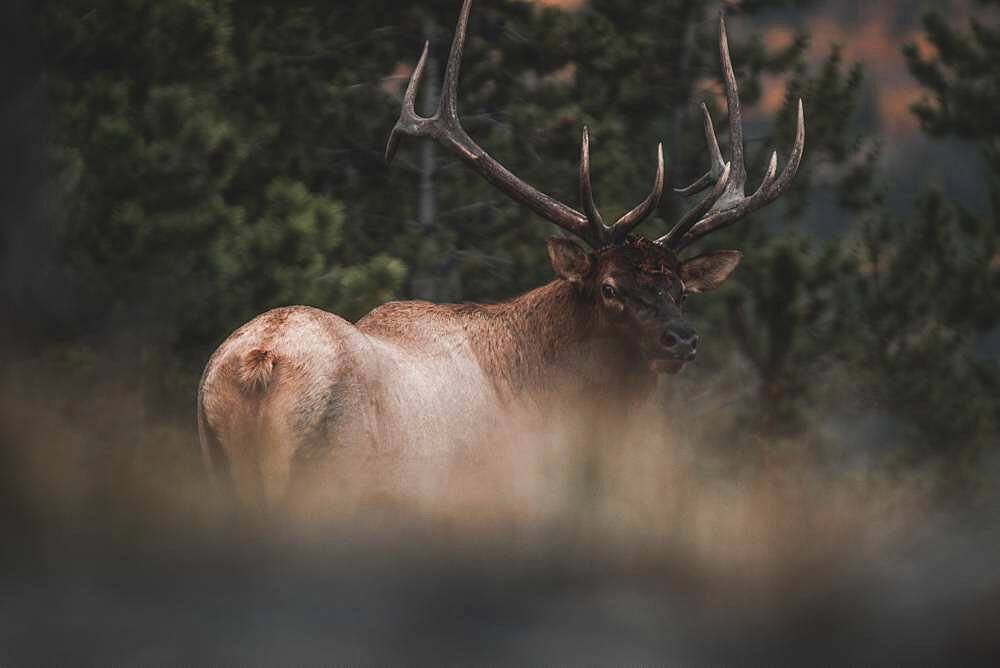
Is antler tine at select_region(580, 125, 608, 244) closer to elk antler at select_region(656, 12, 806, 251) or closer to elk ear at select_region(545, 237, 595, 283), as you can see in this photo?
elk ear at select_region(545, 237, 595, 283)

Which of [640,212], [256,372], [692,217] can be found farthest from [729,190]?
[256,372]

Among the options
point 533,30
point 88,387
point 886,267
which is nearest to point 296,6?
point 533,30

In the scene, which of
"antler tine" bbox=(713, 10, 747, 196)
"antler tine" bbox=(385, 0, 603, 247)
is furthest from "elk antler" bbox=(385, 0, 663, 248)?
"antler tine" bbox=(713, 10, 747, 196)

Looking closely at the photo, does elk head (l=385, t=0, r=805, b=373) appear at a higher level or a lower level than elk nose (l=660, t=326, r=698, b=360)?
higher

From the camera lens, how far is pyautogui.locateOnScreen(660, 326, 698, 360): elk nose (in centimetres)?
638

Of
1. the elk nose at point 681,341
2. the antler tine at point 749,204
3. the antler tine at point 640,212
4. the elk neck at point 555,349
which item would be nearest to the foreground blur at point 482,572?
the elk neck at point 555,349

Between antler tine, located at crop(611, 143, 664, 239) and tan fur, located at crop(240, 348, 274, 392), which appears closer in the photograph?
tan fur, located at crop(240, 348, 274, 392)

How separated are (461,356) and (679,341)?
0.94 meters

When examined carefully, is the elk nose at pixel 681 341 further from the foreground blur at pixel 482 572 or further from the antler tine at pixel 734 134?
the antler tine at pixel 734 134

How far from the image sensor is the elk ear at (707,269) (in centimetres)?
705

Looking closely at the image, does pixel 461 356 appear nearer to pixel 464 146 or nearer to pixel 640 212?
pixel 640 212

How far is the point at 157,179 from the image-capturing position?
10.6 meters

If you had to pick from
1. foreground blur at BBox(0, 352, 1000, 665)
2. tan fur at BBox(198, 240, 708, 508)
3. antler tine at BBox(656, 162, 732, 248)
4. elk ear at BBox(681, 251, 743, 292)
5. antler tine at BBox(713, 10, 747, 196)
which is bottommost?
foreground blur at BBox(0, 352, 1000, 665)

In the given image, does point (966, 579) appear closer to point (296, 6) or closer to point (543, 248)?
point (543, 248)
